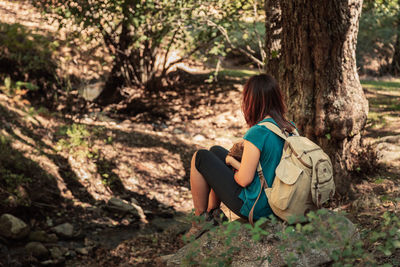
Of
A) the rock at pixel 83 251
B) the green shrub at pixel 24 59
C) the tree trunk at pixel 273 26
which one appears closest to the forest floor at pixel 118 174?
the rock at pixel 83 251

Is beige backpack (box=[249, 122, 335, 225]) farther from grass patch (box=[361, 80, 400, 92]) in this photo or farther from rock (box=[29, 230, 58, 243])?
grass patch (box=[361, 80, 400, 92])

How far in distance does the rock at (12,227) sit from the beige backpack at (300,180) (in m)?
3.32

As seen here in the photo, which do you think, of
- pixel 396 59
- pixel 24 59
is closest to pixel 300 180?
pixel 24 59

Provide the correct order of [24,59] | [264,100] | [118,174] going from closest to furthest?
[264,100]
[118,174]
[24,59]

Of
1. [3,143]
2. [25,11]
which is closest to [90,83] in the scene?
[25,11]

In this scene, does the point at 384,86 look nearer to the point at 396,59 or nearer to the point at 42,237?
the point at 396,59

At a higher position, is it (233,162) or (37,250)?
(233,162)

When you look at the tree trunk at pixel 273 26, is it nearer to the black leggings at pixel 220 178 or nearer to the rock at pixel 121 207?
the black leggings at pixel 220 178

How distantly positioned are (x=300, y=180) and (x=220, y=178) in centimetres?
75

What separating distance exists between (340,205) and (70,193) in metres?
3.61

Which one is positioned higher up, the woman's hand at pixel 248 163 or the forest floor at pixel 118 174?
the woman's hand at pixel 248 163

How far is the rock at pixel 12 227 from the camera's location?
15.9 ft

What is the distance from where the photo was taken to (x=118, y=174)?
6688 mm

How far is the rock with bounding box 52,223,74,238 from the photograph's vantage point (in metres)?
5.18
